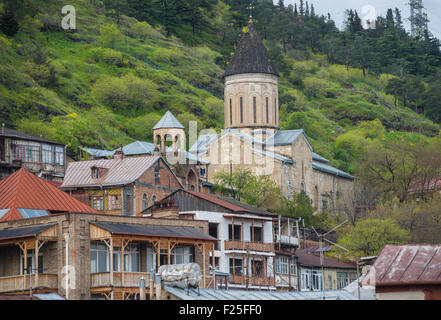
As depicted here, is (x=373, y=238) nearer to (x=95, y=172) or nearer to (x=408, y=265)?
(x=95, y=172)

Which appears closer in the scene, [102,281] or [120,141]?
[102,281]

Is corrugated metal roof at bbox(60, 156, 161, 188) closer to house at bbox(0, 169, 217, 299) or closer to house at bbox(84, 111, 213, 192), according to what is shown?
house at bbox(84, 111, 213, 192)

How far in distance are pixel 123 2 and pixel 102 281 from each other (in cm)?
9988

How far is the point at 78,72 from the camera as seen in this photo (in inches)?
4040

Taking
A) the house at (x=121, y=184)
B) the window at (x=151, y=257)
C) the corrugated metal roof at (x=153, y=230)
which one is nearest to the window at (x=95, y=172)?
the house at (x=121, y=184)

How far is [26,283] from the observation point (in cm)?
3138

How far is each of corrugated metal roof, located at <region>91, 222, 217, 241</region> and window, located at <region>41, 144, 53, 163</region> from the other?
21488 millimetres

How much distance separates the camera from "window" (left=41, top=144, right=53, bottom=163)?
186ft

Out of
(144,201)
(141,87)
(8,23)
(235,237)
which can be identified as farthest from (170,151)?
(8,23)

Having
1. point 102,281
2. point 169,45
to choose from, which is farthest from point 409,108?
A: point 102,281

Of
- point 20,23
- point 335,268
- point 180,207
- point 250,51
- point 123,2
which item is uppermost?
point 123,2

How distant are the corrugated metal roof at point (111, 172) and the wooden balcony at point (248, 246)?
8.29 m
